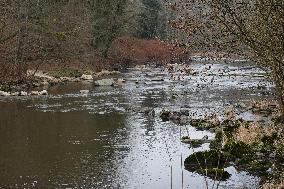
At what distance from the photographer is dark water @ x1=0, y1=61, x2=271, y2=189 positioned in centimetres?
1457

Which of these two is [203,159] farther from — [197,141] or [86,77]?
[86,77]

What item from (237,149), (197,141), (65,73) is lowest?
(197,141)

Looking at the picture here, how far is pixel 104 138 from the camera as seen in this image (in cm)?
2012

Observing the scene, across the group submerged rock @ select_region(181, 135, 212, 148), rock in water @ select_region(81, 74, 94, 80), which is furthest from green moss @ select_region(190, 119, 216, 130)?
rock in water @ select_region(81, 74, 94, 80)

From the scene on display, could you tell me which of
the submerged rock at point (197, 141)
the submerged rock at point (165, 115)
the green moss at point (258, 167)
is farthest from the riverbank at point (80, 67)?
the green moss at point (258, 167)

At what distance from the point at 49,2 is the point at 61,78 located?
52.2 feet

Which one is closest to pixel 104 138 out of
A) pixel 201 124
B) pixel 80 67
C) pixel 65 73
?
pixel 201 124

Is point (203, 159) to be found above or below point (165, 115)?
above

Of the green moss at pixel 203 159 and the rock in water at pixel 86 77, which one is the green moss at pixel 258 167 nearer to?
the green moss at pixel 203 159

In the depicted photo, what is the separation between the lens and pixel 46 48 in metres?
51.6

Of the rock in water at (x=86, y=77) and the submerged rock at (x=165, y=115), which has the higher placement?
the rock in water at (x=86, y=77)

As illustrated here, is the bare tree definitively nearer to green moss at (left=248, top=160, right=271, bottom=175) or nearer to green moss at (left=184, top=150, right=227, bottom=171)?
green moss at (left=248, top=160, right=271, bottom=175)

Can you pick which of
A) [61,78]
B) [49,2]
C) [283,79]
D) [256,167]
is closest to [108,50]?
[49,2]

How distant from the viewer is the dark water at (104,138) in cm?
1457
